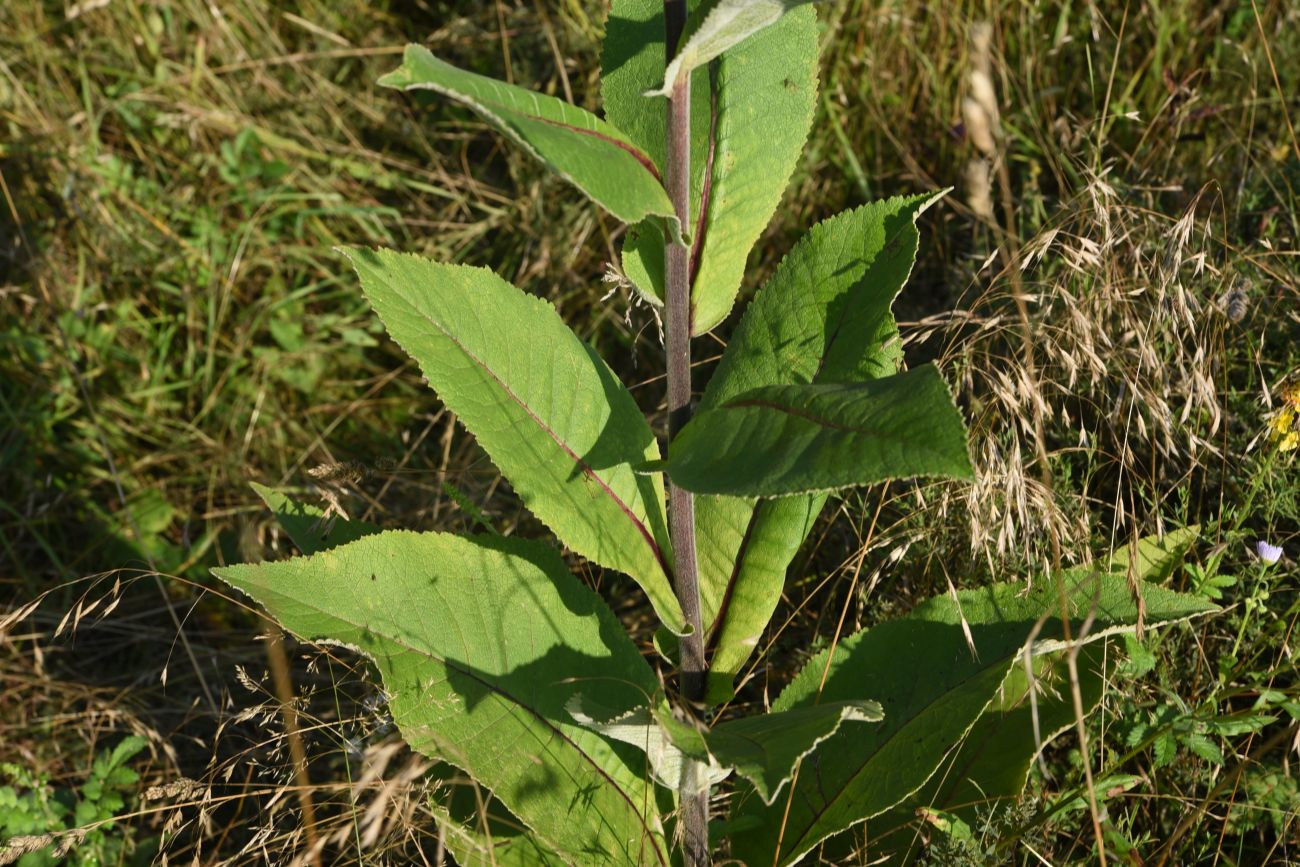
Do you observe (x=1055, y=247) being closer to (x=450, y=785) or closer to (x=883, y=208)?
(x=883, y=208)

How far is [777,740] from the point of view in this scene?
1589 millimetres

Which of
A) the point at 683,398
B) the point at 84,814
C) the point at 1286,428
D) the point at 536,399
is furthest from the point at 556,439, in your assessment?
the point at 84,814

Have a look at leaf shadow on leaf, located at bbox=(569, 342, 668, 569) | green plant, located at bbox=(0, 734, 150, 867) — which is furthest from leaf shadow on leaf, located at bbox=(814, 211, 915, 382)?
green plant, located at bbox=(0, 734, 150, 867)

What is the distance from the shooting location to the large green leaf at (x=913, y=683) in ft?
6.21

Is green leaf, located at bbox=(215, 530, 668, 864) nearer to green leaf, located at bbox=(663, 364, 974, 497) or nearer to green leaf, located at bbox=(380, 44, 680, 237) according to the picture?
green leaf, located at bbox=(663, 364, 974, 497)

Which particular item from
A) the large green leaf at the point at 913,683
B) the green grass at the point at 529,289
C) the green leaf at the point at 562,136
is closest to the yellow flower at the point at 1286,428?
the green grass at the point at 529,289

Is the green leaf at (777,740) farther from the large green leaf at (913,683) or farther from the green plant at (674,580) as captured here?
the large green leaf at (913,683)

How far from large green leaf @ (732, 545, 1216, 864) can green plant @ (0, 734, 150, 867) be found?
4.41ft

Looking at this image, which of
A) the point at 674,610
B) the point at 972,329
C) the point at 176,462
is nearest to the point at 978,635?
the point at 674,610

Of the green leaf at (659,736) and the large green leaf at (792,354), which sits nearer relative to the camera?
the green leaf at (659,736)

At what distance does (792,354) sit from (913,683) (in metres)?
0.59

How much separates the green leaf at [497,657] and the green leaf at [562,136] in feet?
2.22

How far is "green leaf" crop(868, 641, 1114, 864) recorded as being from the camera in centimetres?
205

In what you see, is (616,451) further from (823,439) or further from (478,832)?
(478,832)
